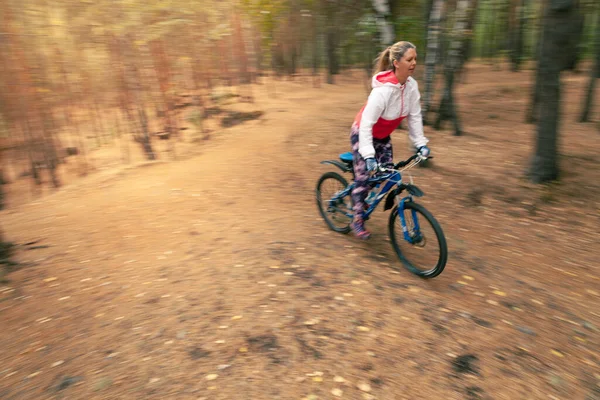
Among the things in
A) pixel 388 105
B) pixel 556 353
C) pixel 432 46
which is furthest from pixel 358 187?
pixel 432 46

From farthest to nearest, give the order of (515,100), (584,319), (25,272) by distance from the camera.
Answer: (515,100) < (25,272) < (584,319)

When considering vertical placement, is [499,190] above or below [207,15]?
below

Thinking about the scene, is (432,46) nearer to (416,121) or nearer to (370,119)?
(416,121)

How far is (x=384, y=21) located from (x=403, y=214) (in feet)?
15.5

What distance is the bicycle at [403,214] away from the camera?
3.57 meters

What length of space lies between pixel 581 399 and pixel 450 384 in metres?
0.81

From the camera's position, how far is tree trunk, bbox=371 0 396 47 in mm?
7125

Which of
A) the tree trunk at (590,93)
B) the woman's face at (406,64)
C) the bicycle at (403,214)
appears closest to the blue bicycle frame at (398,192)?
the bicycle at (403,214)

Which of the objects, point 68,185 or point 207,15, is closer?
point 68,185

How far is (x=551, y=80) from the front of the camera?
5.44m

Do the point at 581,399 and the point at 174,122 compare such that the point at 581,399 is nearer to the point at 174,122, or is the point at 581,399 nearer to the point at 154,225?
the point at 154,225

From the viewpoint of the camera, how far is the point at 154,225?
5.13 m

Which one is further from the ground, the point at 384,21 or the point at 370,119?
the point at 384,21

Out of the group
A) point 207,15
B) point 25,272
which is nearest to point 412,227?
point 25,272
